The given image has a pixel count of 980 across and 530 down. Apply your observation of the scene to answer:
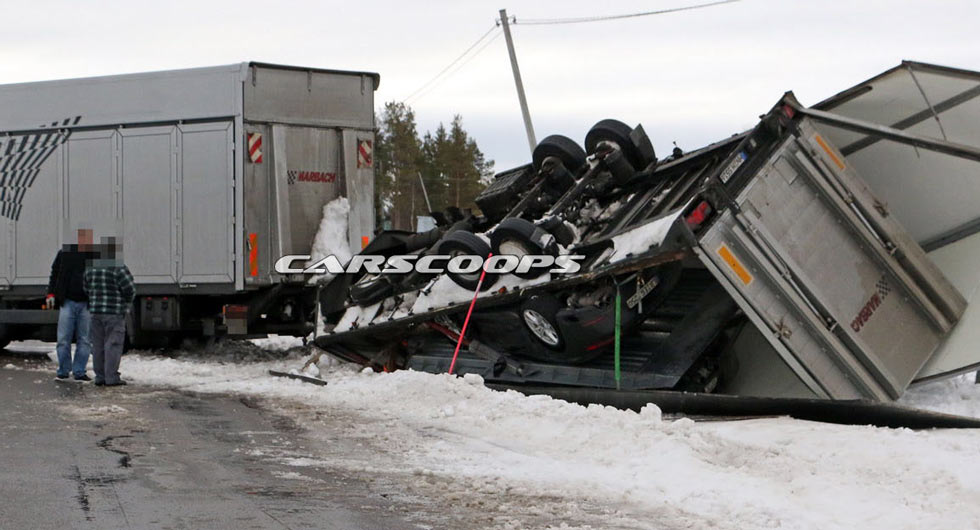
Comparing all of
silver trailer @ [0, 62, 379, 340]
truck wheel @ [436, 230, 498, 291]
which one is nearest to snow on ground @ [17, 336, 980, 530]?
truck wheel @ [436, 230, 498, 291]

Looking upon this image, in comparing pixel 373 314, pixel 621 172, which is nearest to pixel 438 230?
pixel 373 314

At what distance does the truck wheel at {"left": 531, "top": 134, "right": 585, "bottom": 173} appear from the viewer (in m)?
12.8

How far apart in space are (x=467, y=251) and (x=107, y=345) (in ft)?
13.3

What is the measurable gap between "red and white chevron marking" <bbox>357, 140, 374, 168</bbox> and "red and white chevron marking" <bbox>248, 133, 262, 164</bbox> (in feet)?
4.19

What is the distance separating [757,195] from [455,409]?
9.31 ft

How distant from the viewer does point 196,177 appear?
15.3 metres

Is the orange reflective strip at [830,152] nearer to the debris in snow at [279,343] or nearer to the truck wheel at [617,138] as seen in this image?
the truck wheel at [617,138]

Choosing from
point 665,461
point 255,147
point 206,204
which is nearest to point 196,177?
point 206,204

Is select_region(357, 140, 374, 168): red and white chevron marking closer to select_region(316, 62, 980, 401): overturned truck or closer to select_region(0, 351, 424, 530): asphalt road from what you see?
select_region(316, 62, 980, 401): overturned truck

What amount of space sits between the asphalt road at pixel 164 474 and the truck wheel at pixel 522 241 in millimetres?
2417

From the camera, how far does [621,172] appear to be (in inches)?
458

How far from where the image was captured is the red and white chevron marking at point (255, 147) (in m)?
14.9

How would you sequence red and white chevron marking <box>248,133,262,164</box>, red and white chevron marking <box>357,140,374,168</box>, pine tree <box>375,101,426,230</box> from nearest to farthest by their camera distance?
red and white chevron marking <box>248,133,262,164</box> < red and white chevron marking <box>357,140,374,168</box> < pine tree <box>375,101,426,230</box>

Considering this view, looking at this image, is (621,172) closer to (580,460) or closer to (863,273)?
(863,273)
